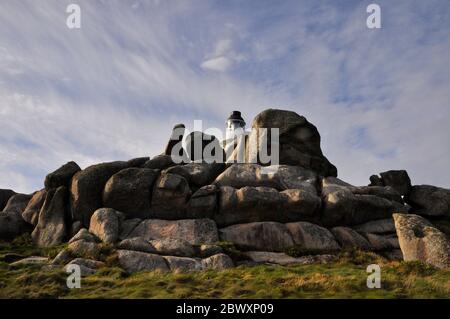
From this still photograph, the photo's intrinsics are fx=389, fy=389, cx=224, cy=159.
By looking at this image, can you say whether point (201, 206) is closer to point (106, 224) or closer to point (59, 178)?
point (106, 224)

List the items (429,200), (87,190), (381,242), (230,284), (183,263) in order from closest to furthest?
(230,284) < (183,263) < (381,242) < (87,190) < (429,200)

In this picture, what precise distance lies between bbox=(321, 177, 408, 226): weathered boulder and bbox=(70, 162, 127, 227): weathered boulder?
68.6ft

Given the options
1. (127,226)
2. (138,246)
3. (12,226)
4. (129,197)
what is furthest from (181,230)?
(12,226)

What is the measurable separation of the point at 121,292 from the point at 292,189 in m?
21.5

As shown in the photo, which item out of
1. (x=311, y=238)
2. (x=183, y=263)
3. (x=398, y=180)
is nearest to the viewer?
(x=183, y=263)

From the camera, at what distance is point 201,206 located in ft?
114

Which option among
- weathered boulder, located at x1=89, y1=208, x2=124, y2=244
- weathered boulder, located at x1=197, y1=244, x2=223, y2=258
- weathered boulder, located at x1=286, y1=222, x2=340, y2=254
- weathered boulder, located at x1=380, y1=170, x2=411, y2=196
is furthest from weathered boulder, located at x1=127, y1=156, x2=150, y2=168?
weathered boulder, located at x1=380, y1=170, x2=411, y2=196

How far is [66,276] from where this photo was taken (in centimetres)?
2133

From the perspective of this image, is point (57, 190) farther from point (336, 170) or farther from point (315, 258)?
point (336, 170)

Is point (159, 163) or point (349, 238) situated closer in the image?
point (349, 238)

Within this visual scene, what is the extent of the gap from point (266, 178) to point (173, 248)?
1454 centimetres

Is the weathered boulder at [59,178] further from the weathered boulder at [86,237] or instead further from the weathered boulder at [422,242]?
the weathered boulder at [422,242]

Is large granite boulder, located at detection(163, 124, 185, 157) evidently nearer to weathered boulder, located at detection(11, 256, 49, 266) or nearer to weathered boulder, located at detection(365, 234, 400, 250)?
weathered boulder, located at detection(11, 256, 49, 266)

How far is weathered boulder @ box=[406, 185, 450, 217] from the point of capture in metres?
41.2
